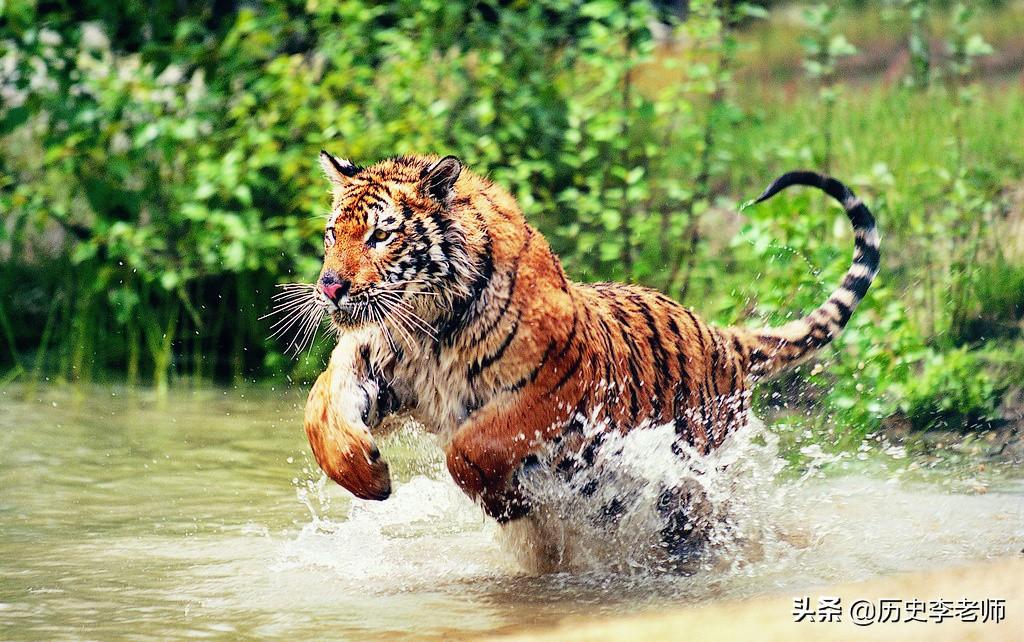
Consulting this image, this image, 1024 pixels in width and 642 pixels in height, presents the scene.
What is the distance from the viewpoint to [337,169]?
12.6 ft

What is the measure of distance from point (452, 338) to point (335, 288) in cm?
37

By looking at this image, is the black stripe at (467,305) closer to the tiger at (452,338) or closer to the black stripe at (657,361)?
the tiger at (452,338)

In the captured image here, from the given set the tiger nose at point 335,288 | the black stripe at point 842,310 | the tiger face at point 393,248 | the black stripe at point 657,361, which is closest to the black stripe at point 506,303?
the tiger face at point 393,248

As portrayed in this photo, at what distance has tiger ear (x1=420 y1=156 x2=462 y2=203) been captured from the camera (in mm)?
3676

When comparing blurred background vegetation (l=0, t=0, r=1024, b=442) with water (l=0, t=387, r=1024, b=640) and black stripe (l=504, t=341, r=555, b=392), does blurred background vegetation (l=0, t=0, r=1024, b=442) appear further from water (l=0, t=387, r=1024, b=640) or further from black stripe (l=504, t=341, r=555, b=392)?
black stripe (l=504, t=341, r=555, b=392)

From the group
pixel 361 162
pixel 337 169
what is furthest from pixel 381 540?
pixel 361 162

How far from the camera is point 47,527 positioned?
4.43 metres

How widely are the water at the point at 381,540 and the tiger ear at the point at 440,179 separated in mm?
788

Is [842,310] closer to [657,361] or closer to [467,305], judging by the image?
[657,361]

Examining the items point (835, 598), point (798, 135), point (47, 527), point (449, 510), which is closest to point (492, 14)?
point (798, 135)

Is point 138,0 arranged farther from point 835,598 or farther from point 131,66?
point 835,598

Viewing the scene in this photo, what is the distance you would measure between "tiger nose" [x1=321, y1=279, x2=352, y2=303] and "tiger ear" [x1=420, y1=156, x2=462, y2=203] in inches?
14.1

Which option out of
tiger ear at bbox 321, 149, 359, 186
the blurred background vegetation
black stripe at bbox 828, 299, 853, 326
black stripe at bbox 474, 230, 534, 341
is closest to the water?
black stripe at bbox 474, 230, 534, 341

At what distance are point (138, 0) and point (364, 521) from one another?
351 cm
